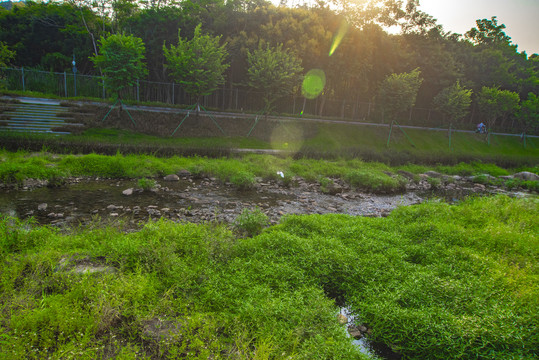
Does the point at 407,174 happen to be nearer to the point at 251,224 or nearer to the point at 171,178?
the point at 171,178

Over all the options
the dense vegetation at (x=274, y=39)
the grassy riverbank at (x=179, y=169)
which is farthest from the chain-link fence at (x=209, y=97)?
the grassy riverbank at (x=179, y=169)

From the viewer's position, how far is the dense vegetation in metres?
28.0

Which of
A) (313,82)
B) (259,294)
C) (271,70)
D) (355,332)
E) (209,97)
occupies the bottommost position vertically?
(355,332)

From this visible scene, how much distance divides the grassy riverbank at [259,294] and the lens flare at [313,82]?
25.4m

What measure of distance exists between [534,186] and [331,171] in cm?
1193

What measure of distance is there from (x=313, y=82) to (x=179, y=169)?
69.0ft

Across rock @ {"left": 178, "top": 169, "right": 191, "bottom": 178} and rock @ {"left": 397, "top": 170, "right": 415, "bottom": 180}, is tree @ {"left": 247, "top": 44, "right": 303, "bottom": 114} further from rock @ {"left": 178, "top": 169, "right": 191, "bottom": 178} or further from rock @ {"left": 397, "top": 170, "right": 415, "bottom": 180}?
rock @ {"left": 178, "top": 169, "right": 191, "bottom": 178}

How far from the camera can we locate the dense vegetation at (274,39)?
28.0 metres

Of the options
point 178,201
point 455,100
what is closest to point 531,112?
point 455,100

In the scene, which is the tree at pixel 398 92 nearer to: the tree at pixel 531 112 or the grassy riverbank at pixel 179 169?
the grassy riverbank at pixel 179 169

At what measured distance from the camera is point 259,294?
3.96 meters

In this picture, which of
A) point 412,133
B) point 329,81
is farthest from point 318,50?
point 412,133

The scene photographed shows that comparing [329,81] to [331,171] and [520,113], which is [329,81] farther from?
[520,113]

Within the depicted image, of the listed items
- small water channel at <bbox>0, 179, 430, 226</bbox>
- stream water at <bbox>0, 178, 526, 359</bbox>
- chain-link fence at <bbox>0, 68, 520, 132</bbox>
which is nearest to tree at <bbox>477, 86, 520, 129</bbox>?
chain-link fence at <bbox>0, 68, 520, 132</bbox>
